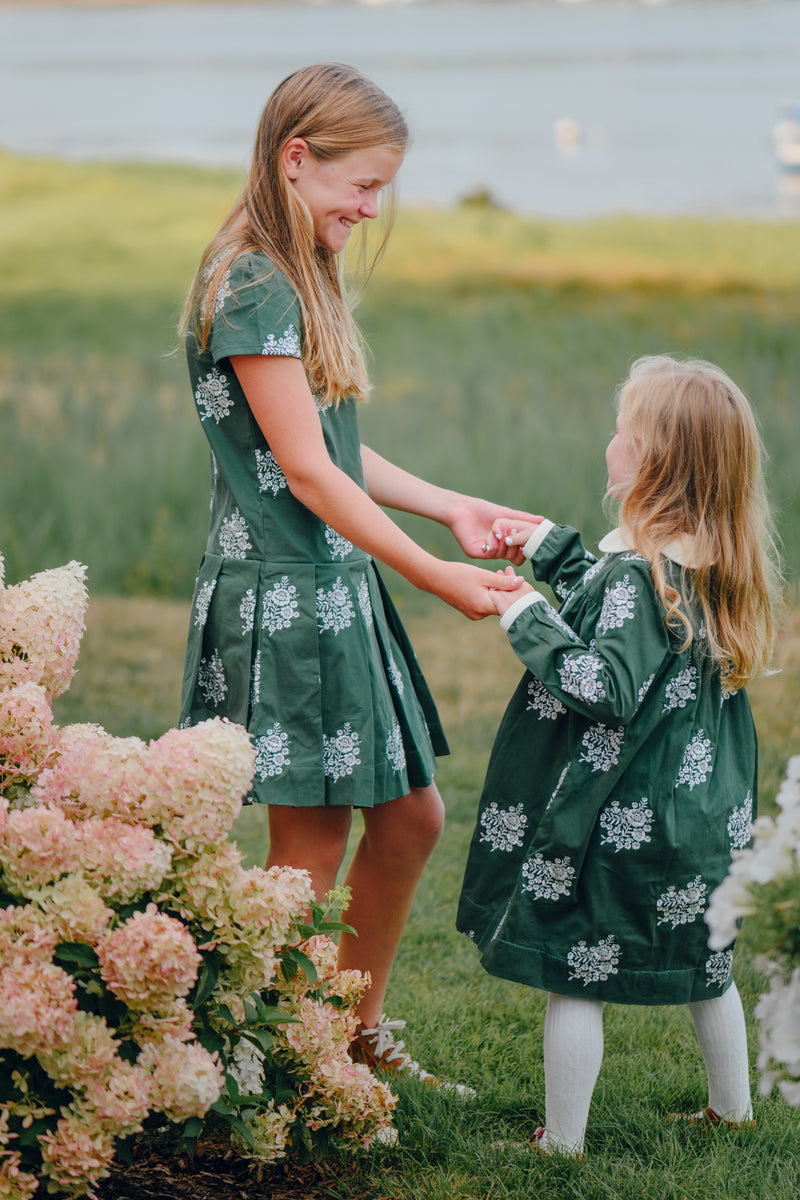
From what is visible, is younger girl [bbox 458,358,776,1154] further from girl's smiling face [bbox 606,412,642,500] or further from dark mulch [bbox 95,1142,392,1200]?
dark mulch [bbox 95,1142,392,1200]

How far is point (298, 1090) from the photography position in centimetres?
212

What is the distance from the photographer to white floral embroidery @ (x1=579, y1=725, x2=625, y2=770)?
224 centimetres

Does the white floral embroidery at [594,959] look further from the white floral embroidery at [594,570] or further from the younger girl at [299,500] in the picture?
the white floral embroidery at [594,570]

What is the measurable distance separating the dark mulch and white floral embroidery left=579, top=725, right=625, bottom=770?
2.71 ft

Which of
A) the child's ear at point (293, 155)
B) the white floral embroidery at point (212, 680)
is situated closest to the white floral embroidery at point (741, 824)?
the white floral embroidery at point (212, 680)

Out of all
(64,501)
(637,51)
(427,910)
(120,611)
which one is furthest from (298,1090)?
(637,51)

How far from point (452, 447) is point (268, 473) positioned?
599cm

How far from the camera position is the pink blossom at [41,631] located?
2.13 meters

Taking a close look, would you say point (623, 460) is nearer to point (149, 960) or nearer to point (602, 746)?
point (602, 746)

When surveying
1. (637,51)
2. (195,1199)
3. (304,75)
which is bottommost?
(195,1199)

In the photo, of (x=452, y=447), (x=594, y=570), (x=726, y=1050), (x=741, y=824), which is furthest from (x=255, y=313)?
(x=452, y=447)

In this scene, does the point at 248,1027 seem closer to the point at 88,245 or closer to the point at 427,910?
the point at 427,910

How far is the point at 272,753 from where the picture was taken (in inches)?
91.5

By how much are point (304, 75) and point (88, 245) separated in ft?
53.2
